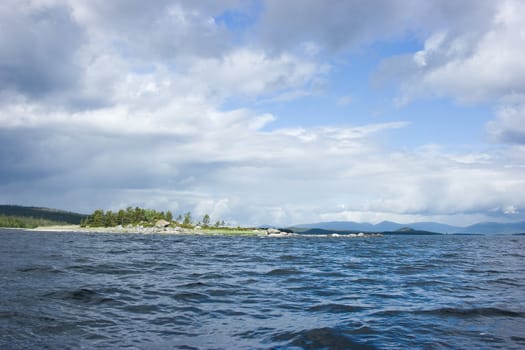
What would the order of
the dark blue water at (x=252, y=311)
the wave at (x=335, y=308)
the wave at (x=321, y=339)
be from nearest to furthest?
the wave at (x=321, y=339) → the dark blue water at (x=252, y=311) → the wave at (x=335, y=308)

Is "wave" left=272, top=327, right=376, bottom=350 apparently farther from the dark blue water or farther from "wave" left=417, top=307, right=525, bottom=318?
"wave" left=417, top=307, right=525, bottom=318

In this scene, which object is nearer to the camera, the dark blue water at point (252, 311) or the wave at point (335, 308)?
the dark blue water at point (252, 311)

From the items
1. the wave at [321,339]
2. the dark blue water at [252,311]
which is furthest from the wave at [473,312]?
the wave at [321,339]

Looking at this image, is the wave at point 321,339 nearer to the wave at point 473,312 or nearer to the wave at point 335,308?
the wave at point 335,308

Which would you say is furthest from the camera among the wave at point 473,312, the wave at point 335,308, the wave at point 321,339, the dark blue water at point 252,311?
the wave at point 335,308

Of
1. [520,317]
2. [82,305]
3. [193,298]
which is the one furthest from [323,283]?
[82,305]

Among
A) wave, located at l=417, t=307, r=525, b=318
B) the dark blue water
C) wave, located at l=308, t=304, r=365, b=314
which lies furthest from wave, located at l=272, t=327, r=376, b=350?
wave, located at l=417, t=307, r=525, b=318

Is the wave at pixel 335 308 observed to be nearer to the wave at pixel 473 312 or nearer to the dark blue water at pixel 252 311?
the dark blue water at pixel 252 311

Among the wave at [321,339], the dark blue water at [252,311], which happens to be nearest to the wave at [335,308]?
the dark blue water at [252,311]

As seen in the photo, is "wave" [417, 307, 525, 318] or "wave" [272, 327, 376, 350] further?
"wave" [417, 307, 525, 318]

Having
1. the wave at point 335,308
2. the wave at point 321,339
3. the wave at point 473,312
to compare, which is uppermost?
the wave at point 321,339

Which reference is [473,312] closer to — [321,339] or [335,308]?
[335,308]

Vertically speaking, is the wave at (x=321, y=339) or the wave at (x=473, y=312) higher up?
the wave at (x=321, y=339)

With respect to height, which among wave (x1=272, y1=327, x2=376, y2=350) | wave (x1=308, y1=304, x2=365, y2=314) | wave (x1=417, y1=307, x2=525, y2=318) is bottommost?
wave (x1=308, y1=304, x2=365, y2=314)
